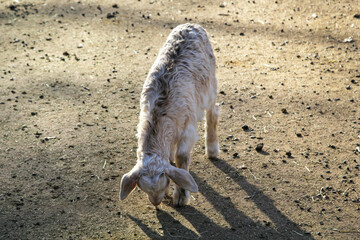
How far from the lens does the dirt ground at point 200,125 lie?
584 centimetres

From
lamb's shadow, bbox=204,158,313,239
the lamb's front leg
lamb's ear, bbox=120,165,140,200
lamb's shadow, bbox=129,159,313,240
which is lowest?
lamb's shadow, bbox=129,159,313,240

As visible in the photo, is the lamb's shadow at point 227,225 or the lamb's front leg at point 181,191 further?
the lamb's front leg at point 181,191

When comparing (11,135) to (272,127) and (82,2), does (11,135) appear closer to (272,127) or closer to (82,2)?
(272,127)

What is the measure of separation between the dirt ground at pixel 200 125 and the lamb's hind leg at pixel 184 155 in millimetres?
158

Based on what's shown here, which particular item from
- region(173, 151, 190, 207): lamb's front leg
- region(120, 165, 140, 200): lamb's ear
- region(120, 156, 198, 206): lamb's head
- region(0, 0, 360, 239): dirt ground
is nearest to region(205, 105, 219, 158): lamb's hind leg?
region(0, 0, 360, 239): dirt ground

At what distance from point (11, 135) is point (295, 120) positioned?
492cm

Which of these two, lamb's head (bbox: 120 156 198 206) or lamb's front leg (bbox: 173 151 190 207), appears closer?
lamb's head (bbox: 120 156 198 206)

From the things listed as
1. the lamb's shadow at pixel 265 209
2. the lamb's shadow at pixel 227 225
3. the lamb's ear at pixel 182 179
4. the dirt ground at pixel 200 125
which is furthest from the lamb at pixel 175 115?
the dirt ground at pixel 200 125

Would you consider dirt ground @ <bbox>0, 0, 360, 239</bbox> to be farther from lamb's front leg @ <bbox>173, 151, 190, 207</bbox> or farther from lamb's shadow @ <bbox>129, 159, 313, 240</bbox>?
lamb's front leg @ <bbox>173, 151, 190, 207</bbox>

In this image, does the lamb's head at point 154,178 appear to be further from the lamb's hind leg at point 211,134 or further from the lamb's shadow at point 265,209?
the lamb's hind leg at point 211,134

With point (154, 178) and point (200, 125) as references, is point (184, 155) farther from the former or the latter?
point (200, 125)

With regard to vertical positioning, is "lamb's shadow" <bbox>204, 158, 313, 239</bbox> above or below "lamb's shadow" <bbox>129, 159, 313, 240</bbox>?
above

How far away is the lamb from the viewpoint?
16.9ft

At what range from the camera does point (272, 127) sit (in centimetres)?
777
